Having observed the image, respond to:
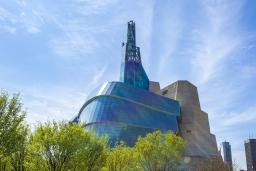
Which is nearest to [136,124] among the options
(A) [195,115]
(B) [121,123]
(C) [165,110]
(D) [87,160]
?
(B) [121,123]

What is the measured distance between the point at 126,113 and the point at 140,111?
249 inches

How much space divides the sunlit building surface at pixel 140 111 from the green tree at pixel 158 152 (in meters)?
41.1

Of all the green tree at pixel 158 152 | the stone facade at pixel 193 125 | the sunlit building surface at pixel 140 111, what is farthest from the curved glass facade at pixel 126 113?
the green tree at pixel 158 152

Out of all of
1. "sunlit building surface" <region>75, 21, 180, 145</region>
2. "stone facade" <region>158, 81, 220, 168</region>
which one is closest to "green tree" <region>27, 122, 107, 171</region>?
"sunlit building surface" <region>75, 21, 180, 145</region>

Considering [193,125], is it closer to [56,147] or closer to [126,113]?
[126,113]

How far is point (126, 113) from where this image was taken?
358 feet

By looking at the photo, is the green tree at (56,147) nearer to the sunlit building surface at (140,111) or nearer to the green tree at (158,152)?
the green tree at (158,152)

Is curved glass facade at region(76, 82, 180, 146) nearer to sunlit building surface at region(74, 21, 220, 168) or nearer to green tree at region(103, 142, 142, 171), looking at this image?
sunlit building surface at region(74, 21, 220, 168)

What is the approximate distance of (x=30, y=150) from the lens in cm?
3853

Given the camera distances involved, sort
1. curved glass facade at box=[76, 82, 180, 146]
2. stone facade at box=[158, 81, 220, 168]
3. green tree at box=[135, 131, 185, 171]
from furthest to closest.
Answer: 1. stone facade at box=[158, 81, 220, 168]
2. curved glass facade at box=[76, 82, 180, 146]
3. green tree at box=[135, 131, 185, 171]

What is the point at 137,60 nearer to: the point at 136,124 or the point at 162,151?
the point at 136,124

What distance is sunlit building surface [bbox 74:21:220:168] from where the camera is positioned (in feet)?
345

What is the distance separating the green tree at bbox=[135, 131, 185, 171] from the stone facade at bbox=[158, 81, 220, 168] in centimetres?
5495

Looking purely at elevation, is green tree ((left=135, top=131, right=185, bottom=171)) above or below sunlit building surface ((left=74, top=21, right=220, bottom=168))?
below
